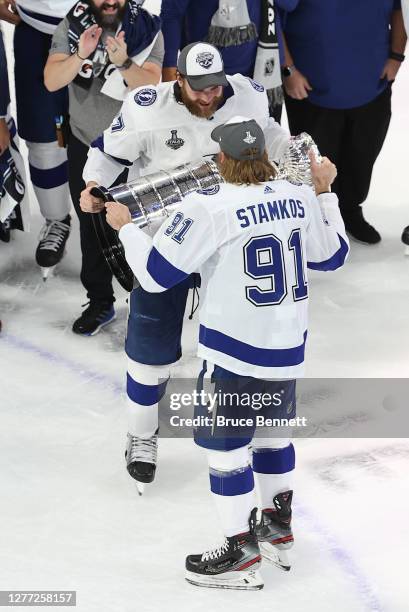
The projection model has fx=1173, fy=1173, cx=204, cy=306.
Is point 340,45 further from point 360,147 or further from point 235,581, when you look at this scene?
point 235,581

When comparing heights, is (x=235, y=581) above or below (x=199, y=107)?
below

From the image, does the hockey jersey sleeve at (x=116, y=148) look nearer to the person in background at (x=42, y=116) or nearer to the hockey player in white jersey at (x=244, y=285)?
the hockey player in white jersey at (x=244, y=285)

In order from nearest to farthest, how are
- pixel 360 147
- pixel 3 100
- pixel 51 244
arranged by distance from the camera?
pixel 3 100 → pixel 51 244 → pixel 360 147

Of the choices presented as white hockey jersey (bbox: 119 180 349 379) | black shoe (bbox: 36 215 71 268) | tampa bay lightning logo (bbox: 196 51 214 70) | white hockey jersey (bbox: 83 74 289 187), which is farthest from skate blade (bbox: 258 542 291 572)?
black shoe (bbox: 36 215 71 268)

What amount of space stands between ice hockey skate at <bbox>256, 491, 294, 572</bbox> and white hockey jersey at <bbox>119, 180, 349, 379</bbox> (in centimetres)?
42

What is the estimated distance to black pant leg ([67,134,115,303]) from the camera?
421cm

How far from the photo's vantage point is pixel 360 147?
489cm

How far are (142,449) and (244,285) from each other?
911mm

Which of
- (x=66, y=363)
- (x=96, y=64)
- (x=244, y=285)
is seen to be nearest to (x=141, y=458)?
(x=66, y=363)

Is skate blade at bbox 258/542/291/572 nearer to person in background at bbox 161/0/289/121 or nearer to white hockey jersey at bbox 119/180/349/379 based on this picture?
white hockey jersey at bbox 119/180/349/379

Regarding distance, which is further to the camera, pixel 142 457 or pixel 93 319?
pixel 93 319

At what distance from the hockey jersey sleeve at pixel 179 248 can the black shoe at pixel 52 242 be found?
1896 millimetres

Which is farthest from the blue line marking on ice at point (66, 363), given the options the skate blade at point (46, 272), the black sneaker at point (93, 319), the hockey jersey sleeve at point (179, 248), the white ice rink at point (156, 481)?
the hockey jersey sleeve at point (179, 248)

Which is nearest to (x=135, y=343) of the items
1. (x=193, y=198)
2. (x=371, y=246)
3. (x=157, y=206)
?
(x=157, y=206)
